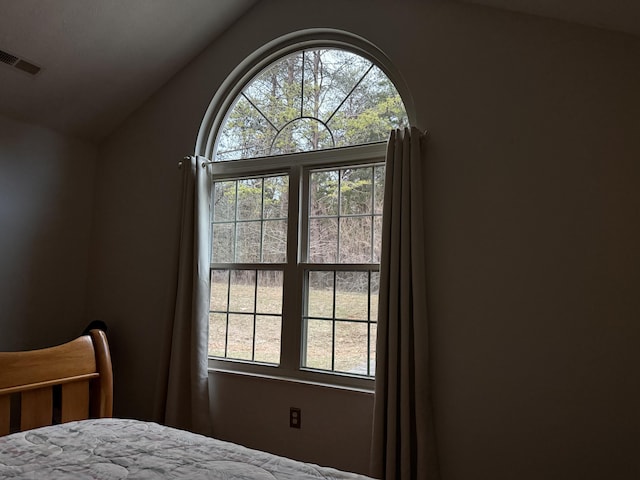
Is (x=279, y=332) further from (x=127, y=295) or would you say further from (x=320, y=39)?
(x=320, y=39)

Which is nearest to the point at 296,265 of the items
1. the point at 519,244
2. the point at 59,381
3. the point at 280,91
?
the point at 280,91

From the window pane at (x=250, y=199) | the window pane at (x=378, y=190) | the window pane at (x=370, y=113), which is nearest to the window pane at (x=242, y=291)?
the window pane at (x=250, y=199)

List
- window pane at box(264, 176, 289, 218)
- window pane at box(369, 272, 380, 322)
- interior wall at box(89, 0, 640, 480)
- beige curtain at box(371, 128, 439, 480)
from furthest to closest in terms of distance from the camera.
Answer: window pane at box(264, 176, 289, 218) < window pane at box(369, 272, 380, 322) < beige curtain at box(371, 128, 439, 480) < interior wall at box(89, 0, 640, 480)

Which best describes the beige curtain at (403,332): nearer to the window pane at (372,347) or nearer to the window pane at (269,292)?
the window pane at (372,347)

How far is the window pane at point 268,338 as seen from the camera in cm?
294

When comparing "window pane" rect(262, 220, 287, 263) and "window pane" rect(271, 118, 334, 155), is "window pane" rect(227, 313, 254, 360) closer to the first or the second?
"window pane" rect(262, 220, 287, 263)

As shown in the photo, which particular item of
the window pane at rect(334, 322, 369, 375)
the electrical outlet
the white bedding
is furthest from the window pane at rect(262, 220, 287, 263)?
the white bedding

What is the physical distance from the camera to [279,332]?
294cm

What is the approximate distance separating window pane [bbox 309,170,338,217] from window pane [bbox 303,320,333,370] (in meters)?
0.68

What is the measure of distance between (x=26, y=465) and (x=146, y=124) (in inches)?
107

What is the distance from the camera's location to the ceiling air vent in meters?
2.70

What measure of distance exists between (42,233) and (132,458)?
8.30ft

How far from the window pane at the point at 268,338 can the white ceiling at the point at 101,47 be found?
74.3 inches

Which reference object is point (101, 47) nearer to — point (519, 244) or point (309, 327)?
point (309, 327)
